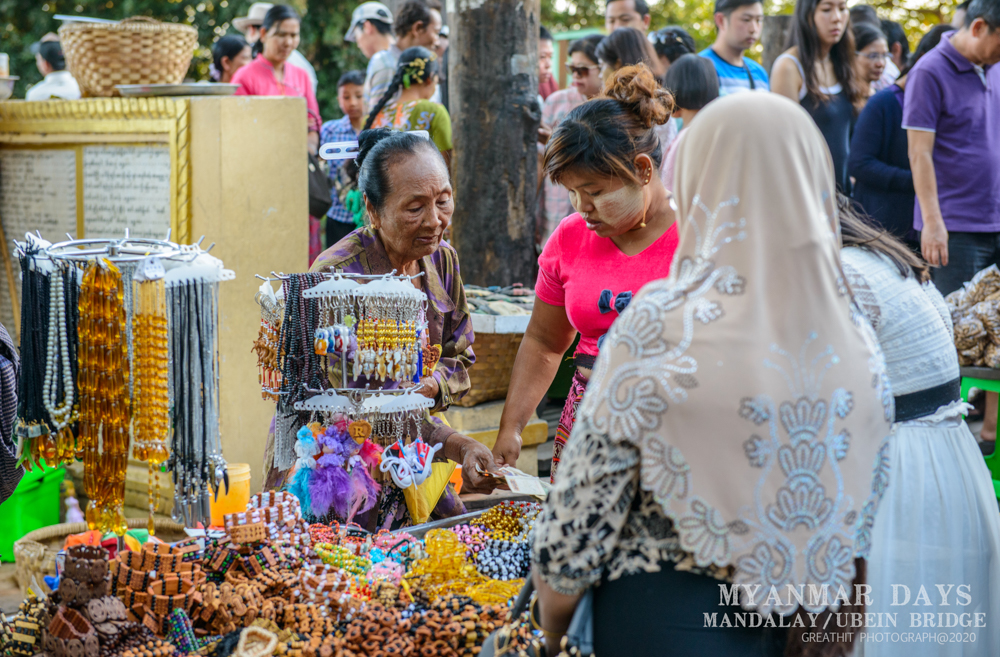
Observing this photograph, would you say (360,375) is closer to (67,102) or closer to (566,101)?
(67,102)

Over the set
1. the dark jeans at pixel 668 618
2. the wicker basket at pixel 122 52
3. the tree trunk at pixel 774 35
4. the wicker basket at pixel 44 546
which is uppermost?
the tree trunk at pixel 774 35

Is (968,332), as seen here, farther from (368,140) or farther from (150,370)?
(150,370)

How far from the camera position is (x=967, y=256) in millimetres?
4816

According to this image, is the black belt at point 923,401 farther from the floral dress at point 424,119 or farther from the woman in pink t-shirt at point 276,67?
the woman in pink t-shirt at point 276,67

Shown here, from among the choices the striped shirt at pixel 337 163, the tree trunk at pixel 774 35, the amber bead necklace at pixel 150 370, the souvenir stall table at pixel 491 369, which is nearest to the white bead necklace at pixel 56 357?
the amber bead necklace at pixel 150 370

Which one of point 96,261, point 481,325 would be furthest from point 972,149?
point 96,261

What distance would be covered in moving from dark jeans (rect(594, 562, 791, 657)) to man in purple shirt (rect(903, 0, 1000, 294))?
3729 mm

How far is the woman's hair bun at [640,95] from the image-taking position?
2455 millimetres

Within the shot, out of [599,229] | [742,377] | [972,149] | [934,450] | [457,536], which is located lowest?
[457,536]

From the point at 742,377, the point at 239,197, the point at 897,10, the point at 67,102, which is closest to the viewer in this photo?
the point at 742,377

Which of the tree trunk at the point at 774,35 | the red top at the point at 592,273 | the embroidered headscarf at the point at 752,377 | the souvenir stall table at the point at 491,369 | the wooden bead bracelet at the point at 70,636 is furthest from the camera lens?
the tree trunk at the point at 774,35

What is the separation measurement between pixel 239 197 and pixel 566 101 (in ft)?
9.54

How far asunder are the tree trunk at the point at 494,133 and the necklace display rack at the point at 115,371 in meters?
3.04

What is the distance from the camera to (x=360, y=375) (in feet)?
7.89
